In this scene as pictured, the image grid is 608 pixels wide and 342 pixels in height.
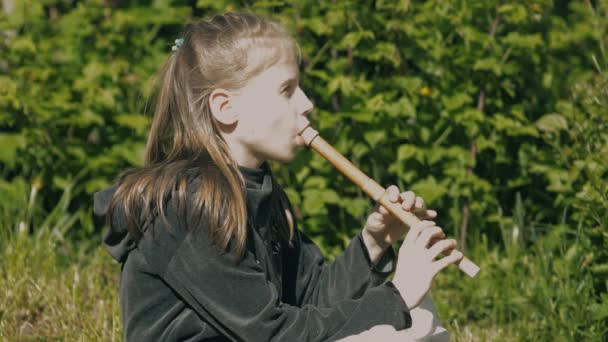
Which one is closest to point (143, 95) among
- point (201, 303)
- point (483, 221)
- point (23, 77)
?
point (23, 77)

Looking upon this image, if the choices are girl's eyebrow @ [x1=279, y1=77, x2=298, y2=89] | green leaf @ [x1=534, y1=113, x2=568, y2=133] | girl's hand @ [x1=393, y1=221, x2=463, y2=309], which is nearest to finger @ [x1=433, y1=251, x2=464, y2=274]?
girl's hand @ [x1=393, y1=221, x2=463, y2=309]

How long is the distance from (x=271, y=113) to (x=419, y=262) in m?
0.51

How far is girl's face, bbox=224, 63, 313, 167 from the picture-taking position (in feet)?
7.51

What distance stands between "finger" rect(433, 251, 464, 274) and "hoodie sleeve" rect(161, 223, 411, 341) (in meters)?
0.12

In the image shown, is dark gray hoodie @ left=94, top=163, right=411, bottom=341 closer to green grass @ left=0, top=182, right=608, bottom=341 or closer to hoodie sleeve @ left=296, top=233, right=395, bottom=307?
hoodie sleeve @ left=296, top=233, right=395, bottom=307

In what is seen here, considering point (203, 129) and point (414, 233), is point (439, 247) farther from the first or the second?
point (203, 129)

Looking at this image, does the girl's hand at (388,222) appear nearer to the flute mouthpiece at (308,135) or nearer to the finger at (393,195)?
the finger at (393,195)

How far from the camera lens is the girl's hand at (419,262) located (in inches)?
84.8

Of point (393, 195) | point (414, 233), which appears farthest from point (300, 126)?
point (414, 233)

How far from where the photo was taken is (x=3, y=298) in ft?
9.87

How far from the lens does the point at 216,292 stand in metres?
2.13

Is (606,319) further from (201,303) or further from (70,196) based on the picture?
(70,196)

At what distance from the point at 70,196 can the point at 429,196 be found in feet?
4.79

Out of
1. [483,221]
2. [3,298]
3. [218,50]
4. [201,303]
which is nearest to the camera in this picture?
[201,303]
